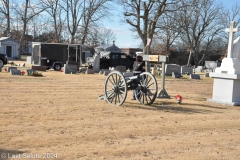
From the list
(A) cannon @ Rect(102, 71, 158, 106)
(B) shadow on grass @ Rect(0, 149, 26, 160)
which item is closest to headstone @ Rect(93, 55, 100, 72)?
(A) cannon @ Rect(102, 71, 158, 106)

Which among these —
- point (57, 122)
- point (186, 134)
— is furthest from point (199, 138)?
point (57, 122)

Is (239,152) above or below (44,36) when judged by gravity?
below

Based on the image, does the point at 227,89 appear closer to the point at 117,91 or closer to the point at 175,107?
the point at 175,107

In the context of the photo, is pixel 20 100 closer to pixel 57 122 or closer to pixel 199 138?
pixel 57 122

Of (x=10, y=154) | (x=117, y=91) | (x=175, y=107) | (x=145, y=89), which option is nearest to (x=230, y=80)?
(x=175, y=107)

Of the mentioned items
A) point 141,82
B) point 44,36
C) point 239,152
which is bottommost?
point 239,152

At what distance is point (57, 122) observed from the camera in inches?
268

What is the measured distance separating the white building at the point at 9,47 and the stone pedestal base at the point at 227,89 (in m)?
40.1

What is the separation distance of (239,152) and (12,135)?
386cm

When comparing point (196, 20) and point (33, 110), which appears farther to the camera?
point (196, 20)

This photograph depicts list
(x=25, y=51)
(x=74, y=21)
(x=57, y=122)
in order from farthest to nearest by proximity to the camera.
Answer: (x=25, y=51)
(x=74, y=21)
(x=57, y=122)

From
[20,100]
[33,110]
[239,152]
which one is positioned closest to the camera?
[239,152]

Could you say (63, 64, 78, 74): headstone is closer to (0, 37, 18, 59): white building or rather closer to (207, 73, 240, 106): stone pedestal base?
(207, 73, 240, 106): stone pedestal base

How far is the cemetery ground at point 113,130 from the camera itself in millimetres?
5090
